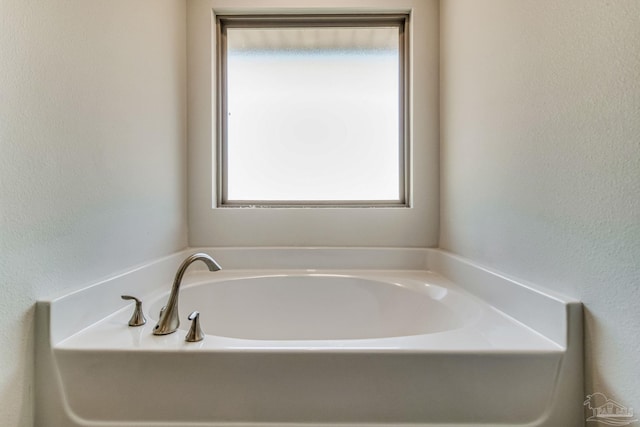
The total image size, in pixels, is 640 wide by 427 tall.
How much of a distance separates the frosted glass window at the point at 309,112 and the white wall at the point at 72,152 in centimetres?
41

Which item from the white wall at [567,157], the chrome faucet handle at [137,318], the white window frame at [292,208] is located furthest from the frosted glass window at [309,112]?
the chrome faucet handle at [137,318]

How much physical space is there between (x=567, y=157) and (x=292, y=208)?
43.3 inches

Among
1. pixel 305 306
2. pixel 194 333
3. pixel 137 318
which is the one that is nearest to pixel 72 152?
pixel 137 318

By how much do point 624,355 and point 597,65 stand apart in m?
0.62

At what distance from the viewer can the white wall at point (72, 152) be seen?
2.10 ft

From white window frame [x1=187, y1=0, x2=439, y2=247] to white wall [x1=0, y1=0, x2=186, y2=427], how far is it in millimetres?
219

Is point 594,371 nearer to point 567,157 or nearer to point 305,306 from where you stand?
point 567,157

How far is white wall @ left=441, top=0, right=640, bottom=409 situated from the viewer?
0.56 metres

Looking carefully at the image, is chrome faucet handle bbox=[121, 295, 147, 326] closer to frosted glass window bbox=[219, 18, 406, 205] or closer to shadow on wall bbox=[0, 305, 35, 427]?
shadow on wall bbox=[0, 305, 35, 427]

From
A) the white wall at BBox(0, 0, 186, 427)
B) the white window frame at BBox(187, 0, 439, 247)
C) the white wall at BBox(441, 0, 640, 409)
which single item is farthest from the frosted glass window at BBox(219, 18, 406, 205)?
the white wall at BBox(441, 0, 640, 409)

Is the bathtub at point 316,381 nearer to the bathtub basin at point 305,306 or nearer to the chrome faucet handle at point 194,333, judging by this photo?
the chrome faucet handle at point 194,333

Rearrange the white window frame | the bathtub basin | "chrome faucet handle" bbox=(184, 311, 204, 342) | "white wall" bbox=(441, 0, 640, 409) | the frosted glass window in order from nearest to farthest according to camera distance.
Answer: "white wall" bbox=(441, 0, 640, 409) < "chrome faucet handle" bbox=(184, 311, 204, 342) < the bathtub basin < the white window frame < the frosted glass window

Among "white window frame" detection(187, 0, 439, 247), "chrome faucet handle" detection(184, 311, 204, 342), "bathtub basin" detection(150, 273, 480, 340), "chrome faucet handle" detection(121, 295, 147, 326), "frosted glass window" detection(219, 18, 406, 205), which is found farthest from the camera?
"frosted glass window" detection(219, 18, 406, 205)

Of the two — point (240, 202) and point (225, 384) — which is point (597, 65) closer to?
point (225, 384)
